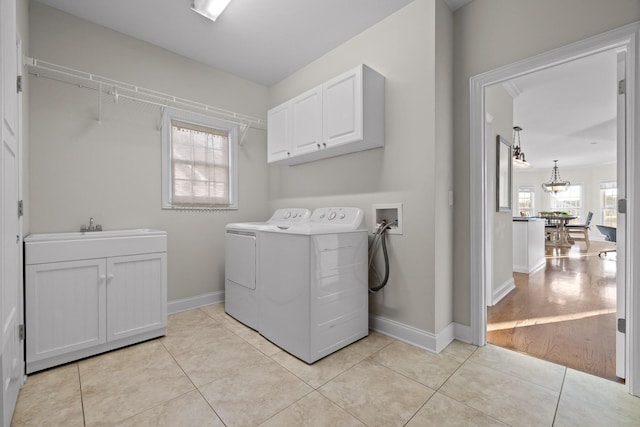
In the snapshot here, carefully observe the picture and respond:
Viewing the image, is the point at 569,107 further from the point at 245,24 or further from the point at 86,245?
the point at 86,245

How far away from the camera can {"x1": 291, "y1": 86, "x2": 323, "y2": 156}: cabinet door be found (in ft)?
8.19

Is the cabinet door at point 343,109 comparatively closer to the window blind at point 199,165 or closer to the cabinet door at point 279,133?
the cabinet door at point 279,133

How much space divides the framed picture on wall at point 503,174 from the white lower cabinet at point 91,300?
355cm

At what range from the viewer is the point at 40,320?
175 cm

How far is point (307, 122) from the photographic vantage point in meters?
2.61

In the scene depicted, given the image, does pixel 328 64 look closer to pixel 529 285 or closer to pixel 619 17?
pixel 619 17

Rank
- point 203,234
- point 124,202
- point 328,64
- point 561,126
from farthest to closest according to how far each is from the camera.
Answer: point 561,126 < point 203,234 < point 328,64 < point 124,202

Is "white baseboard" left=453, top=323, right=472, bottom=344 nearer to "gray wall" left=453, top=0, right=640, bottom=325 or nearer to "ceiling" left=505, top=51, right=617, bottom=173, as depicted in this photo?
"gray wall" left=453, top=0, right=640, bottom=325

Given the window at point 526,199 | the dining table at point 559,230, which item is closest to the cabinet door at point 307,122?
the dining table at point 559,230

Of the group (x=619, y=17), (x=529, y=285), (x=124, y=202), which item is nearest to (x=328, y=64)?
(x=619, y=17)

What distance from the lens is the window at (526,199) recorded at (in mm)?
10930

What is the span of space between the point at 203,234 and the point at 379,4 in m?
→ 2.68

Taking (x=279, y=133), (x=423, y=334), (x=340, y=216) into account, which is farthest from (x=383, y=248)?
(x=279, y=133)

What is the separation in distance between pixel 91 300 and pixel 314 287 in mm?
1545
